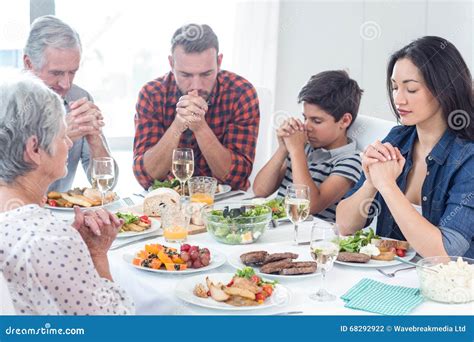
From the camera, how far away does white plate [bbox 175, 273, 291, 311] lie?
3.94 feet

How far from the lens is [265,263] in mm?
1406

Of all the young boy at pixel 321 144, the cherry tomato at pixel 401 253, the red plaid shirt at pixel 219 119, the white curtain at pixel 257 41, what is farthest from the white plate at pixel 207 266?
the white curtain at pixel 257 41

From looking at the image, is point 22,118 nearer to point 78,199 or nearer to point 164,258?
point 164,258

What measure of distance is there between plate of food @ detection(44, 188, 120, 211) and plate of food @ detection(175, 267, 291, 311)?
67 centimetres

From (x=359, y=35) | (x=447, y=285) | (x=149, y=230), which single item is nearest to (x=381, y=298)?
(x=447, y=285)

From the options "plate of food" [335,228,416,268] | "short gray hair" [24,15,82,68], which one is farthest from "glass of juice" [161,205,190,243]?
"short gray hair" [24,15,82,68]

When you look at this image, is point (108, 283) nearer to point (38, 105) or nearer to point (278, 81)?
point (38, 105)

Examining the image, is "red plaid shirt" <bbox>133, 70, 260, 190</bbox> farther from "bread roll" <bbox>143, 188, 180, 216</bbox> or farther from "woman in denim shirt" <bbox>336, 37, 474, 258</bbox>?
"woman in denim shirt" <bbox>336, 37, 474, 258</bbox>

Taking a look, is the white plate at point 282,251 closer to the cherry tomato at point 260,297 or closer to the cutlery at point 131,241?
the cherry tomato at point 260,297

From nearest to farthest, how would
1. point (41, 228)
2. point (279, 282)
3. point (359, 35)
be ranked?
point (41, 228) → point (279, 282) → point (359, 35)

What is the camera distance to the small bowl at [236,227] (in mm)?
1571

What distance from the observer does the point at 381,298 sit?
4.09ft

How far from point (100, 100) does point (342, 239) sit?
205cm

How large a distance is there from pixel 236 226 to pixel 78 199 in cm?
55
